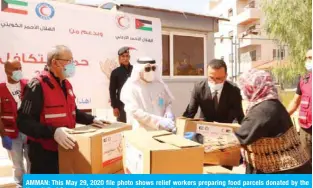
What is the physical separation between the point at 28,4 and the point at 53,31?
45 centimetres

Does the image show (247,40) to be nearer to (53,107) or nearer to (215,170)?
(215,170)

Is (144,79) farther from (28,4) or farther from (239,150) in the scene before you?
(28,4)

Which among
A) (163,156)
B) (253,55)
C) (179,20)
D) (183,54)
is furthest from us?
(253,55)

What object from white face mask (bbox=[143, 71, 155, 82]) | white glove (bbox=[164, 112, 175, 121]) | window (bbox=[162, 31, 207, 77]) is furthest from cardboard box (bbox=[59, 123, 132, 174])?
window (bbox=[162, 31, 207, 77])

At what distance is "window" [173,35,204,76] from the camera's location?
7363mm

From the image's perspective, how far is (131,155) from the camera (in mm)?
1897

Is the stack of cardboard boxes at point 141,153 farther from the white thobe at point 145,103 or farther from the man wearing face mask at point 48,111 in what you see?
the white thobe at point 145,103

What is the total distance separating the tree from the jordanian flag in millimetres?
8946

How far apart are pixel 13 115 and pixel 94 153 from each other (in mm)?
1890

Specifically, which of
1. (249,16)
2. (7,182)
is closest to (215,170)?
(7,182)

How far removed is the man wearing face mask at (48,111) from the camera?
2033mm

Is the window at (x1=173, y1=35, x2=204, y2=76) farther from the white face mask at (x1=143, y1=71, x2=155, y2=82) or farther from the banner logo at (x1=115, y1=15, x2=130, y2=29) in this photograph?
the white face mask at (x1=143, y1=71, x2=155, y2=82)

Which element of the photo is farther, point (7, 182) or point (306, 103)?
point (306, 103)

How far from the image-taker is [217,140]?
2502 mm
